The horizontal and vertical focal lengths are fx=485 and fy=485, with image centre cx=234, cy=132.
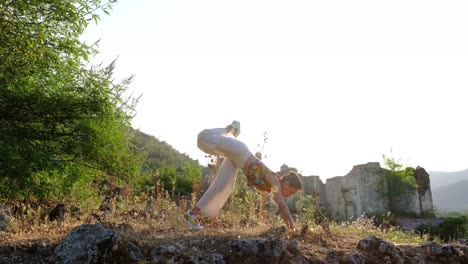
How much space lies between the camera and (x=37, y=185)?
7.00 m

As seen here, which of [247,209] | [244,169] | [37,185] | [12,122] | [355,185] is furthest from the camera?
[355,185]

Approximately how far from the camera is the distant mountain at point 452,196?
323ft

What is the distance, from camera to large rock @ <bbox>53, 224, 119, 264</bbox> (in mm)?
3824

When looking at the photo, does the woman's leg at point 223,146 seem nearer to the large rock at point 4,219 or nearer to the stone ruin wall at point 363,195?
the large rock at point 4,219

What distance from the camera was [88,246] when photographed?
3.88m

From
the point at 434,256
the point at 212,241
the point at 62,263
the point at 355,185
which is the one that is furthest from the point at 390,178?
the point at 62,263

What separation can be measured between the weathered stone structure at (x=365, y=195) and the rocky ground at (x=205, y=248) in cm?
1185

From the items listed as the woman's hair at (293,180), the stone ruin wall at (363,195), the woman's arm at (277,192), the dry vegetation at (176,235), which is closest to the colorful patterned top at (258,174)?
the woman's arm at (277,192)

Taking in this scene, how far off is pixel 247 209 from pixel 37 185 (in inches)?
122

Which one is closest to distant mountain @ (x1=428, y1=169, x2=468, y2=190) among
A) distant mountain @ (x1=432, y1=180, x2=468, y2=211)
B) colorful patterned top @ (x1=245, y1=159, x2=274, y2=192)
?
distant mountain @ (x1=432, y1=180, x2=468, y2=211)

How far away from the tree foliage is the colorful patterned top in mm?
2506

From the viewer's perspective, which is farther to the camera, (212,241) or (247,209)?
(247,209)

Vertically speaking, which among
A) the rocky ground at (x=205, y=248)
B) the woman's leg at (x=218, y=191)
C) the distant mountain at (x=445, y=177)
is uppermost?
the distant mountain at (x=445, y=177)

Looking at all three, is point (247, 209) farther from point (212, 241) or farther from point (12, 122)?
point (12, 122)
